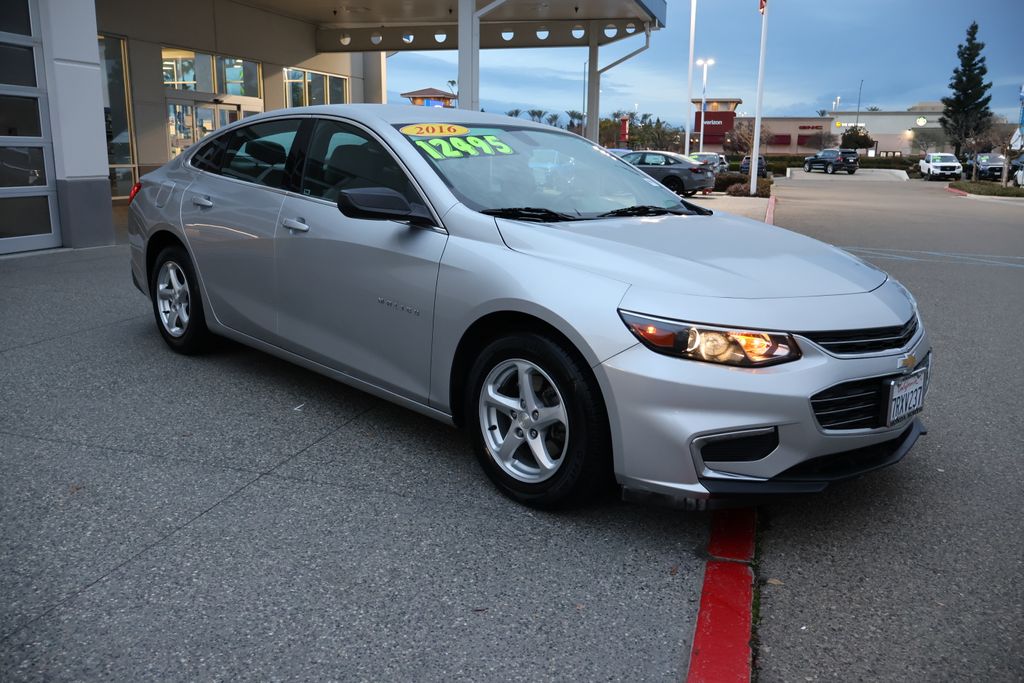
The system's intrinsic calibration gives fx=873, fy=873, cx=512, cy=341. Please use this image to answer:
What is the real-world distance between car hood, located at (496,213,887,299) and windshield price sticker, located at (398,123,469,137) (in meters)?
0.84

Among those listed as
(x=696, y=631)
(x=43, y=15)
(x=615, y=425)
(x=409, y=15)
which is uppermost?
(x=409, y=15)

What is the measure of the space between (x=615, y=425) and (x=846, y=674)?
3.54 ft

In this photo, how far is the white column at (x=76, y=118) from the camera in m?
10.3

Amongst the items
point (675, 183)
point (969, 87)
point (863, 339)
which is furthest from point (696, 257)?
point (969, 87)

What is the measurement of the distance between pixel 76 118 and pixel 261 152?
22.9 feet

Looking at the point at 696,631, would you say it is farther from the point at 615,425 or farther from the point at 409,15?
the point at 409,15

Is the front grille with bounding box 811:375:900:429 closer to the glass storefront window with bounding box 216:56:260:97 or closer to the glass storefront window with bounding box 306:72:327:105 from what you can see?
the glass storefront window with bounding box 216:56:260:97

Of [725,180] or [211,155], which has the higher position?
[211,155]

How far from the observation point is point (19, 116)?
10.2m

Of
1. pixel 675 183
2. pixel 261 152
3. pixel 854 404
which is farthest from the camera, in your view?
pixel 675 183

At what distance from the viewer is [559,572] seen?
10.1 ft

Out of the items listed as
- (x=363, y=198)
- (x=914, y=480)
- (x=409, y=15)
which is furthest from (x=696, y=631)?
(x=409, y=15)

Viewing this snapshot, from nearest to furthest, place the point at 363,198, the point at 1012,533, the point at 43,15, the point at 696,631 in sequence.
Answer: the point at 696,631
the point at 1012,533
the point at 363,198
the point at 43,15

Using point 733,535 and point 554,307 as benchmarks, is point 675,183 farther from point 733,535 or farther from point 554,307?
point 554,307
